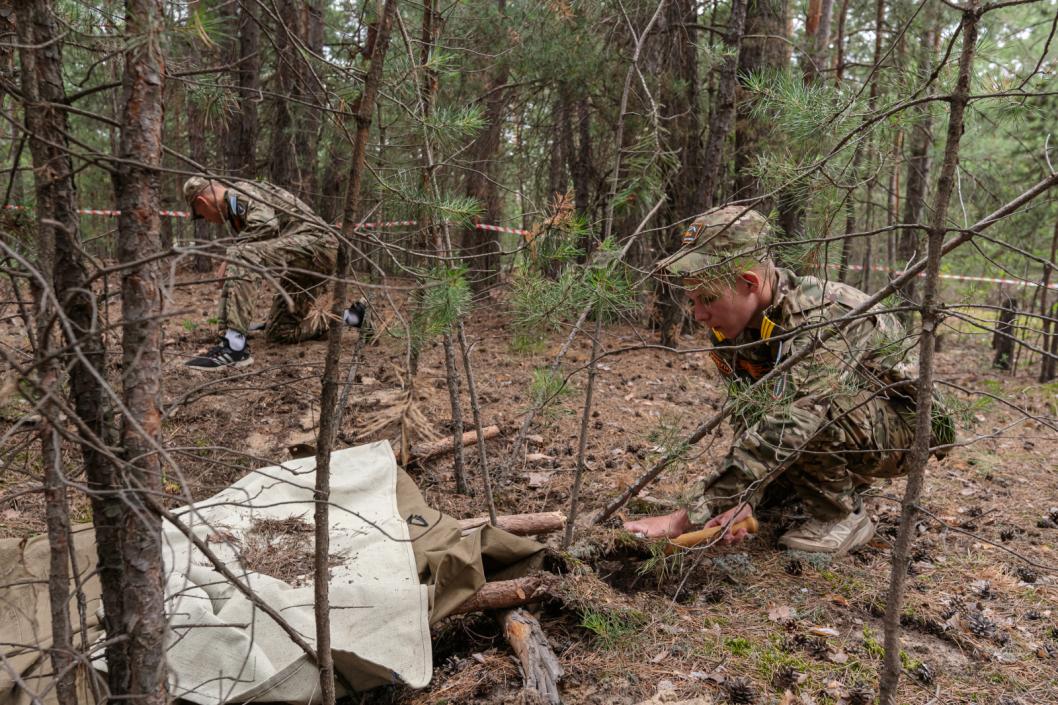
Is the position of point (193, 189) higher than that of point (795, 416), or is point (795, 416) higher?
point (193, 189)

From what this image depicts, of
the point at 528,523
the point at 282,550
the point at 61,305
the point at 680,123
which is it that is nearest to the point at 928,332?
the point at 61,305

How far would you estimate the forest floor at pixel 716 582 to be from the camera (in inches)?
94.7

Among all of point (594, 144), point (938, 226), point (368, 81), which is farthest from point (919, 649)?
point (594, 144)

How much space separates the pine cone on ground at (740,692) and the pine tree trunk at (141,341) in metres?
1.73

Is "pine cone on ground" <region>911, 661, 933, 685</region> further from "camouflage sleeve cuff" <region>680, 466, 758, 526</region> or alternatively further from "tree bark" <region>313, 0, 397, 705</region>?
"tree bark" <region>313, 0, 397, 705</region>

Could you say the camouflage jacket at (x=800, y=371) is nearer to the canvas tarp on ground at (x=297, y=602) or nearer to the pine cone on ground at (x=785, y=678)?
the pine cone on ground at (x=785, y=678)

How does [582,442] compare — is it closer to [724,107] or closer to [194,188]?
[194,188]

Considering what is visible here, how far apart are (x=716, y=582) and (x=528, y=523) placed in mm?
904

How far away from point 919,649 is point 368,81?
279 centimetres

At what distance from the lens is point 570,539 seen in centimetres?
323

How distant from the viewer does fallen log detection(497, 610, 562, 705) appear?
233 centimetres

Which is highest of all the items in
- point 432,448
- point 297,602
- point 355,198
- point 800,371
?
point 355,198

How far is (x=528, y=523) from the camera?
3.35 metres

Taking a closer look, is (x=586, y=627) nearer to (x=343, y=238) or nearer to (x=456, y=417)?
(x=456, y=417)
